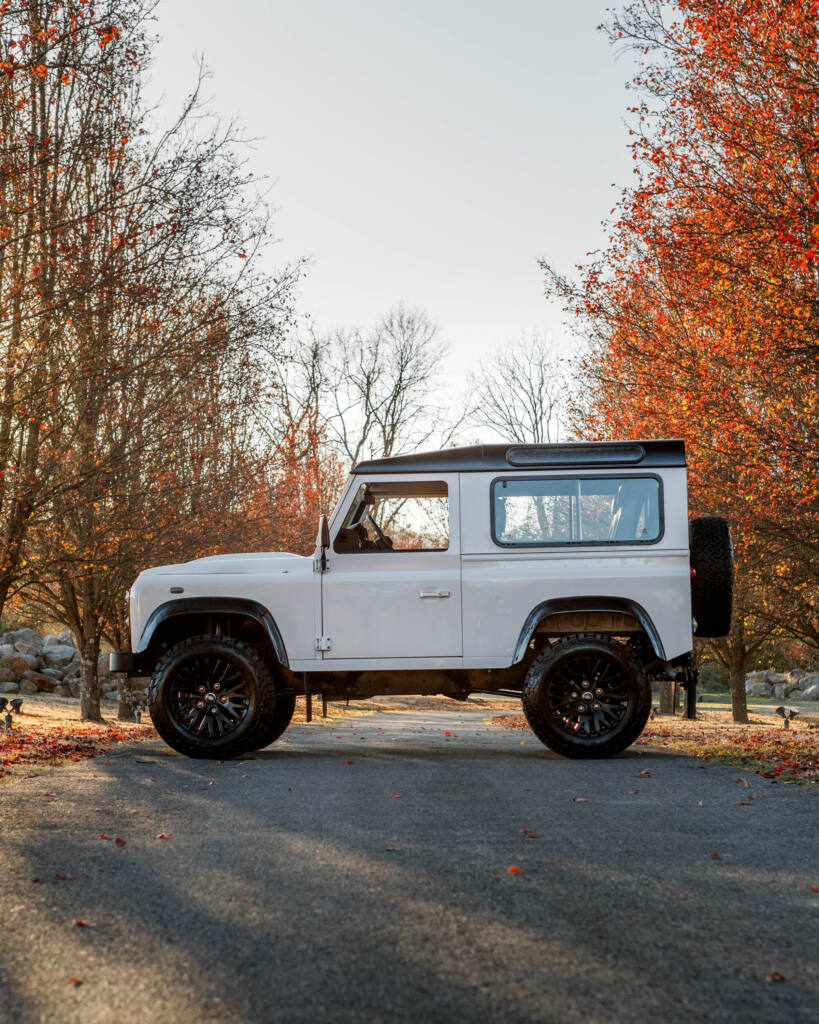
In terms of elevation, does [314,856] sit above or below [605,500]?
below

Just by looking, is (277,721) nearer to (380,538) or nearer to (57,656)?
(380,538)

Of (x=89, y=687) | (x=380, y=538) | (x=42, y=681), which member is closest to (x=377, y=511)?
(x=380, y=538)

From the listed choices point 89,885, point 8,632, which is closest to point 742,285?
point 89,885

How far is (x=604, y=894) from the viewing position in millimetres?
4414

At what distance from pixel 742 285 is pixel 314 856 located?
9.78m

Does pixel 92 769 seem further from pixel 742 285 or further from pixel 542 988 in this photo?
pixel 742 285

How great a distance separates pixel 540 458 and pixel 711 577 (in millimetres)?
1936

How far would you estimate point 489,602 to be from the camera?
9.62m

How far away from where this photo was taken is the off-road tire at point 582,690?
934 centimetres

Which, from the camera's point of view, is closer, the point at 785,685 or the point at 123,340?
the point at 123,340

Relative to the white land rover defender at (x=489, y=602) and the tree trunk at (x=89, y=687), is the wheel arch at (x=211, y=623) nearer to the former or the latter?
the white land rover defender at (x=489, y=602)

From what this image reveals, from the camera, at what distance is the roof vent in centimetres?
970

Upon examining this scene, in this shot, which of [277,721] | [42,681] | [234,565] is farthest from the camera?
[42,681]

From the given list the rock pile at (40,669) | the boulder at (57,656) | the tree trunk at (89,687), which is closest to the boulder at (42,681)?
the rock pile at (40,669)
